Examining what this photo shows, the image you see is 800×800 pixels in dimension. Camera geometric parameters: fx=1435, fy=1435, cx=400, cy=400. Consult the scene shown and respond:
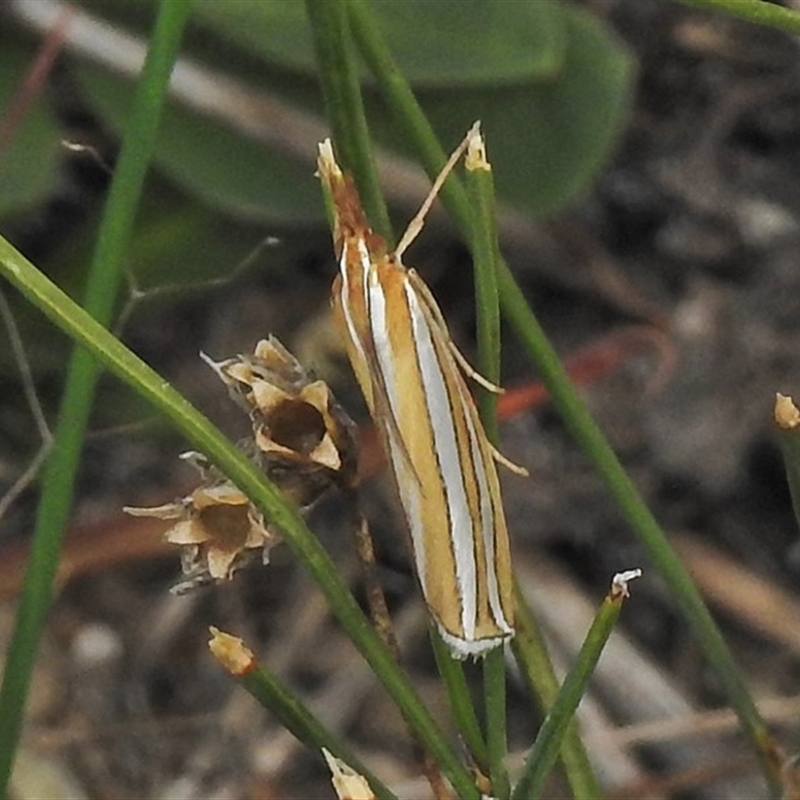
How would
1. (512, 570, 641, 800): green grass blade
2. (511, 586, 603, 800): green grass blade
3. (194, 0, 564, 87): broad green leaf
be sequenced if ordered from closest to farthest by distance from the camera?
1. (512, 570, 641, 800): green grass blade
2. (511, 586, 603, 800): green grass blade
3. (194, 0, 564, 87): broad green leaf

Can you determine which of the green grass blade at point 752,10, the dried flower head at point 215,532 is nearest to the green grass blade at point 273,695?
the dried flower head at point 215,532

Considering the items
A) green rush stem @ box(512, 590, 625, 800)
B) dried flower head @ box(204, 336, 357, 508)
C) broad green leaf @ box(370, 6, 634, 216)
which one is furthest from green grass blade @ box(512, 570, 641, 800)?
broad green leaf @ box(370, 6, 634, 216)

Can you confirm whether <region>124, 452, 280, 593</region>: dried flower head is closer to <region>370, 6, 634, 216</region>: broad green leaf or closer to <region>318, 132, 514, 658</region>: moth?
<region>318, 132, 514, 658</region>: moth

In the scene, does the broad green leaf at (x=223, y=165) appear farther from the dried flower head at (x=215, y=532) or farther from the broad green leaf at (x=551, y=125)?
the dried flower head at (x=215, y=532)

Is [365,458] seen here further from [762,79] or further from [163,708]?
[762,79]

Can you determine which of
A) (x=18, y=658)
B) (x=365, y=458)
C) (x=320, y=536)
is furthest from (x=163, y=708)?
(x=18, y=658)
